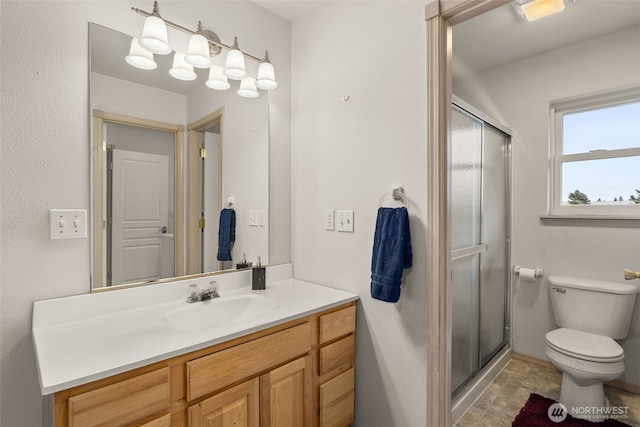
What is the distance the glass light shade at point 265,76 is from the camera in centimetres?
173

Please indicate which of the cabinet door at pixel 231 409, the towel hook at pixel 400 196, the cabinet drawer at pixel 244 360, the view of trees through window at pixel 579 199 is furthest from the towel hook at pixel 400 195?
the view of trees through window at pixel 579 199

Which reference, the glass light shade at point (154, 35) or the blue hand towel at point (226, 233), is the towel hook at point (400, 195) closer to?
the blue hand towel at point (226, 233)

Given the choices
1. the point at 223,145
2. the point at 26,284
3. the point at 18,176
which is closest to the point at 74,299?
the point at 26,284

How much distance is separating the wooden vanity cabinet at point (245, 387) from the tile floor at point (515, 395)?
0.92 m

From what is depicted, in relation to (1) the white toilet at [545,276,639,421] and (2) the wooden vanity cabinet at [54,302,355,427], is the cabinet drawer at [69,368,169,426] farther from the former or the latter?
(1) the white toilet at [545,276,639,421]

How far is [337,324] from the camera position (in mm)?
1529

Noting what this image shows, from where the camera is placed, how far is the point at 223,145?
1.74 m

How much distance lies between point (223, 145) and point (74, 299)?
96 centimetres

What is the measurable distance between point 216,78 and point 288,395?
1.54 metres

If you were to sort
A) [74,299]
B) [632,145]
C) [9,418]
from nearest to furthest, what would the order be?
[9,418] < [74,299] < [632,145]

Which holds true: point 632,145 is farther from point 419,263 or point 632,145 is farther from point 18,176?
point 18,176

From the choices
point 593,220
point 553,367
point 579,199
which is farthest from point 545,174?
point 553,367

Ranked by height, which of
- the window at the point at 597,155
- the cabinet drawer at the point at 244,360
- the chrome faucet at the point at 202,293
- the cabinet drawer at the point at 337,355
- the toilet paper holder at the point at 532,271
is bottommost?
the cabinet drawer at the point at 337,355

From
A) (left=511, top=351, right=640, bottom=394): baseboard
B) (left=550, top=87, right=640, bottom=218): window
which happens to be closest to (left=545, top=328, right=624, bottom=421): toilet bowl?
(left=511, top=351, right=640, bottom=394): baseboard
